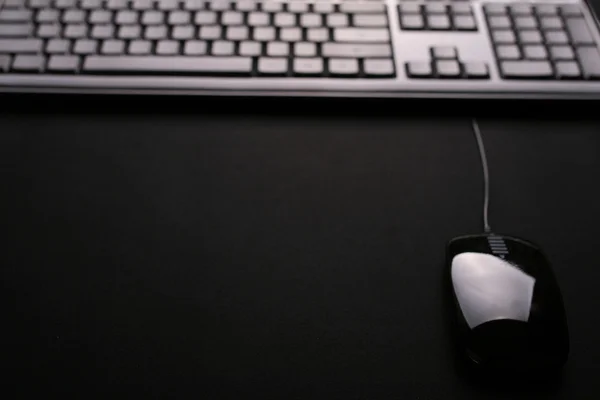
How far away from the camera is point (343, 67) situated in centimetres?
48

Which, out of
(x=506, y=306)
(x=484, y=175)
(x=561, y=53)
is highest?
(x=561, y=53)

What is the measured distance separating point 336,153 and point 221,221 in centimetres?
11

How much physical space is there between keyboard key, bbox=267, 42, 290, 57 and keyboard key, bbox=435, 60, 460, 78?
0.13 m

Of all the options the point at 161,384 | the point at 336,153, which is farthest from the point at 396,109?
the point at 161,384

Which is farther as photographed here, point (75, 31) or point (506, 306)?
point (75, 31)

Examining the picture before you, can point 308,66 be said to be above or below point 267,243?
above

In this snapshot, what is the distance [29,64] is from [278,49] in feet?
0.68

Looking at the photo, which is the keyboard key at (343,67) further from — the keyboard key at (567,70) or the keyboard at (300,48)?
the keyboard key at (567,70)

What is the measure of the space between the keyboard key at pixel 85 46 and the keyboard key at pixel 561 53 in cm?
39

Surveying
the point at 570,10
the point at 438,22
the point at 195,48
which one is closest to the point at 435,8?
the point at 438,22

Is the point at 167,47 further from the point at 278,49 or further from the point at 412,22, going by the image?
the point at 412,22

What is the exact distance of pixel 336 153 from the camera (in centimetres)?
48

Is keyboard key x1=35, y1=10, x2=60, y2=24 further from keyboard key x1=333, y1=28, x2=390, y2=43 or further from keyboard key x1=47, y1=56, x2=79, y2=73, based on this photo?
keyboard key x1=333, y1=28, x2=390, y2=43

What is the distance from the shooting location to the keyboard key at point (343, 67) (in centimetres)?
48
